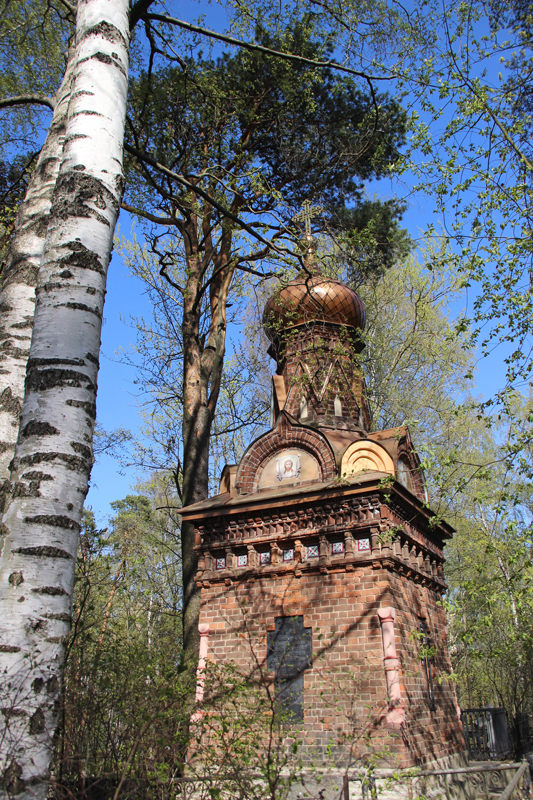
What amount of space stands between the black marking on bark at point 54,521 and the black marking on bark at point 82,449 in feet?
0.88

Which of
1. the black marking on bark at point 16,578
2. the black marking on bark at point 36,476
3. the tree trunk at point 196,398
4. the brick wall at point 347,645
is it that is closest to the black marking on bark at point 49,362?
the black marking on bark at point 36,476

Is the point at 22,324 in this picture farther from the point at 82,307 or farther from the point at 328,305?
the point at 328,305

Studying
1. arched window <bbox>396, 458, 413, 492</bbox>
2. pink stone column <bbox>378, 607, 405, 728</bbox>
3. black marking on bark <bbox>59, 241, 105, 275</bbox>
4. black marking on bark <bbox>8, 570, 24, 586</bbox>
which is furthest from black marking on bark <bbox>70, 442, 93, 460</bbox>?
arched window <bbox>396, 458, 413, 492</bbox>

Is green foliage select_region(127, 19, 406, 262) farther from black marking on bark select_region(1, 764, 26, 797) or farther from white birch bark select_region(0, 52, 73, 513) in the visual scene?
black marking on bark select_region(1, 764, 26, 797)

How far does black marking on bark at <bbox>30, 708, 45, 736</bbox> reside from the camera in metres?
1.97

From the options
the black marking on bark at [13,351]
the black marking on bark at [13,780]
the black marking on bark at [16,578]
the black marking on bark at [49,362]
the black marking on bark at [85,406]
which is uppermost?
the black marking on bark at [13,351]

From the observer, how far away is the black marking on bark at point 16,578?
2.13m

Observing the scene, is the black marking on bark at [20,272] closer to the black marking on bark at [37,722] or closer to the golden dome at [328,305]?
the black marking on bark at [37,722]

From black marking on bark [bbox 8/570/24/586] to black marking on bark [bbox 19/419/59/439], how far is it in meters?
0.54

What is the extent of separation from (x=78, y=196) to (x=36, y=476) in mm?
1375

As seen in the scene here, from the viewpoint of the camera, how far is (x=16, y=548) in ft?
7.15

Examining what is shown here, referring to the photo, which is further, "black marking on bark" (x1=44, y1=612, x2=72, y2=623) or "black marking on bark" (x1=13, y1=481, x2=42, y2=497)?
"black marking on bark" (x1=13, y1=481, x2=42, y2=497)

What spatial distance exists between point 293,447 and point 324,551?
199 centimetres

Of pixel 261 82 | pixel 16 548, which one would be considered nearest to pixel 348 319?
pixel 261 82
